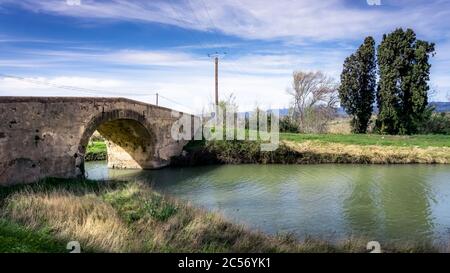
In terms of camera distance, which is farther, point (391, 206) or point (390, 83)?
point (390, 83)

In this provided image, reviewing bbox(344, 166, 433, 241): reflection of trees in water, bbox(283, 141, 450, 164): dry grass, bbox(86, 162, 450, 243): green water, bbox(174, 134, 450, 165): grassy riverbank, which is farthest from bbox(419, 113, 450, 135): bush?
bbox(344, 166, 433, 241): reflection of trees in water

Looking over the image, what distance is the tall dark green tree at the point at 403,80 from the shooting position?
102ft

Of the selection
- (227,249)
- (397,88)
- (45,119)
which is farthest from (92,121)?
(397,88)

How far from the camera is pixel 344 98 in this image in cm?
3500

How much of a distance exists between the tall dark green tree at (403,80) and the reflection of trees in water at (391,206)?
1156 centimetres

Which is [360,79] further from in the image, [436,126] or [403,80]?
[436,126]

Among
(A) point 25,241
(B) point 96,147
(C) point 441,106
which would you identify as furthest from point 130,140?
(C) point 441,106

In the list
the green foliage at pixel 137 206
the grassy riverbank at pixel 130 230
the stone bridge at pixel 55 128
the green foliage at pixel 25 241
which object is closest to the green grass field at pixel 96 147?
the stone bridge at pixel 55 128

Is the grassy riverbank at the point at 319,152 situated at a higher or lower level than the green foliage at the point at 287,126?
lower

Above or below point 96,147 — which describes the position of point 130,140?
above

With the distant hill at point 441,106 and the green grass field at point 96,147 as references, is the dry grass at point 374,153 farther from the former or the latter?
the distant hill at point 441,106

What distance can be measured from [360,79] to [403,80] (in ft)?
12.1

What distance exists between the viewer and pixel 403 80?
31484 mm

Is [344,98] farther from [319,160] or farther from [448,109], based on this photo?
[448,109]
